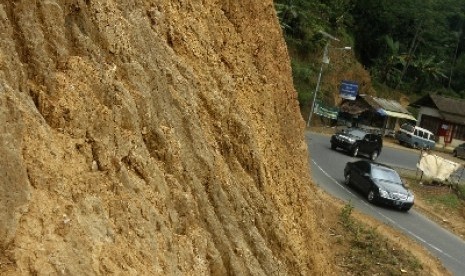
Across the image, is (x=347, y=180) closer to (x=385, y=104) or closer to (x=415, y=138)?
(x=415, y=138)

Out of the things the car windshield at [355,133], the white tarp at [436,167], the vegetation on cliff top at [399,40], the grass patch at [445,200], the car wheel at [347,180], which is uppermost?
the vegetation on cliff top at [399,40]

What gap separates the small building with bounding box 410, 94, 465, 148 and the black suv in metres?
24.9

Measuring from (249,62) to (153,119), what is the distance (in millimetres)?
4532

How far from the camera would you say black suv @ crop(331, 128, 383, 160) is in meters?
34.1

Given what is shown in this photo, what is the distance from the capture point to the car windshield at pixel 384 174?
82.2 ft

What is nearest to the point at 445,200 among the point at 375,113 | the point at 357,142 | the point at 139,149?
the point at 357,142

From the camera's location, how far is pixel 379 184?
2431 cm

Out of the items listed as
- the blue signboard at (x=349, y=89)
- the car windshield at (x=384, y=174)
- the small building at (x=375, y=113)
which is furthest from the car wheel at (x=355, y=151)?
the small building at (x=375, y=113)

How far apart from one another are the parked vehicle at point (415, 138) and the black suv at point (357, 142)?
14.8 m

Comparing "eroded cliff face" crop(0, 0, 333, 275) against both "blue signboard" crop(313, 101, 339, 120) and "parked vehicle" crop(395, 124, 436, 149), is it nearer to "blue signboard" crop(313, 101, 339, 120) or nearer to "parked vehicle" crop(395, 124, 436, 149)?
"blue signboard" crop(313, 101, 339, 120)

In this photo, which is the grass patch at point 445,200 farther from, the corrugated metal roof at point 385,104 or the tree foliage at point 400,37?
the tree foliage at point 400,37

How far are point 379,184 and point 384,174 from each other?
117 cm

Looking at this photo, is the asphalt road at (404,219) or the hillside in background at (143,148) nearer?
the hillside in background at (143,148)

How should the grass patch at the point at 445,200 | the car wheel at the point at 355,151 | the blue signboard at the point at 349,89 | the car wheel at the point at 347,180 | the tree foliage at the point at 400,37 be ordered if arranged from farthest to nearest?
1. the tree foliage at the point at 400,37
2. the blue signboard at the point at 349,89
3. the car wheel at the point at 355,151
4. the grass patch at the point at 445,200
5. the car wheel at the point at 347,180
